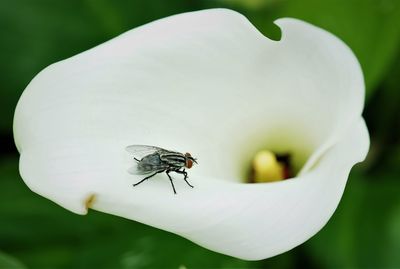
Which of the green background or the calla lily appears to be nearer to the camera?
the calla lily

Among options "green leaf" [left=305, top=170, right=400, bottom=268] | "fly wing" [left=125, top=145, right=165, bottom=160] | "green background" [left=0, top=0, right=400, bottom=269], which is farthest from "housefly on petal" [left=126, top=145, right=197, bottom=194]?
"green leaf" [left=305, top=170, right=400, bottom=268]

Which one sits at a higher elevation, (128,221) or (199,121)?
(199,121)

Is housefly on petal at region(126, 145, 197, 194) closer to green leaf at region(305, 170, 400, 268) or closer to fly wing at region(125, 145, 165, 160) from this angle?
fly wing at region(125, 145, 165, 160)

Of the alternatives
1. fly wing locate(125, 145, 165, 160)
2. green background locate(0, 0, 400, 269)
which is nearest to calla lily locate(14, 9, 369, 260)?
fly wing locate(125, 145, 165, 160)

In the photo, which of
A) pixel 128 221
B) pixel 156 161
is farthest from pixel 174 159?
pixel 128 221

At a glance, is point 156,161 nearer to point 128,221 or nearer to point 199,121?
point 199,121

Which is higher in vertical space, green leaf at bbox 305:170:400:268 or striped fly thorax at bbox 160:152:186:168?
striped fly thorax at bbox 160:152:186:168

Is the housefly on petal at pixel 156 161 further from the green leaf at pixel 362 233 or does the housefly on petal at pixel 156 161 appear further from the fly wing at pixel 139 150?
the green leaf at pixel 362 233
